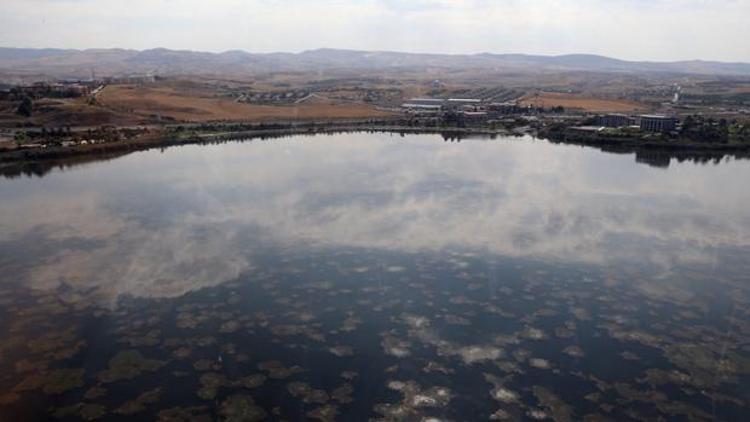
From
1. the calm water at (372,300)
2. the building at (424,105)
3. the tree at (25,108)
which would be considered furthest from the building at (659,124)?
the tree at (25,108)

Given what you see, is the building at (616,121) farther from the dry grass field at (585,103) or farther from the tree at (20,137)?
the tree at (20,137)

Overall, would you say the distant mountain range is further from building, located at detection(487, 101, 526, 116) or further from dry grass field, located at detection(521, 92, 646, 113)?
building, located at detection(487, 101, 526, 116)

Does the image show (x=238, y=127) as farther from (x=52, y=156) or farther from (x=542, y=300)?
(x=542, y=300)

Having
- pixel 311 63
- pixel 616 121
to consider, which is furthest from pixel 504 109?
pixel 311 63

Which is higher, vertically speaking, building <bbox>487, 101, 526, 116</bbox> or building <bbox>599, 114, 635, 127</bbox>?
building <bbox>487, 101, 526, 116</bbox>

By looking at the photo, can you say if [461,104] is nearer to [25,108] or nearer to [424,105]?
[424,105]

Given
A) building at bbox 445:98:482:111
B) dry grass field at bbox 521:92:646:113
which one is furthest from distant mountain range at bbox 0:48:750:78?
dry grass field at bbox 521:92:646:113

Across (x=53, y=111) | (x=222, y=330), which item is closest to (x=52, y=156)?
(x=53, y=111)
